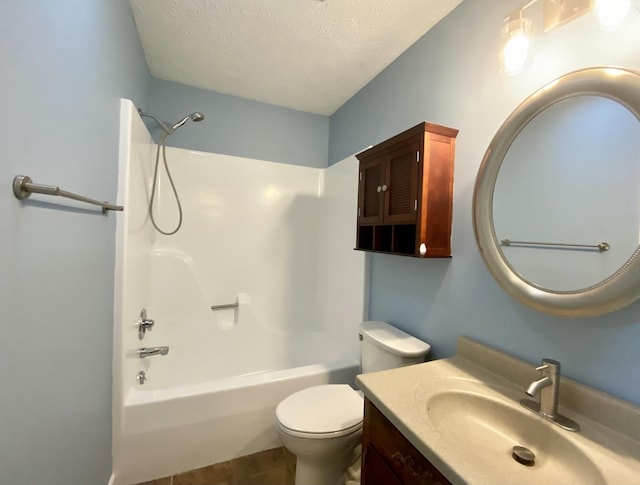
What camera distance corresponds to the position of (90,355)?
105 centimetres

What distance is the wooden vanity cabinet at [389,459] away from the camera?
725 millimetres

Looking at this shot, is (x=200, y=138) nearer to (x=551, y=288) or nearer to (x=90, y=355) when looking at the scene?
(x=90, y=355)

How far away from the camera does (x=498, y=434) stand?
0.89 m

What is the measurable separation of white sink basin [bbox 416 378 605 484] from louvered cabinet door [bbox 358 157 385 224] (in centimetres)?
87

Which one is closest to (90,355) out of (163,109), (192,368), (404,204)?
(192,368)

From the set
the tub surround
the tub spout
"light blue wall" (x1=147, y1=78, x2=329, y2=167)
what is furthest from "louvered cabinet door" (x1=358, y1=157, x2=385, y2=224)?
the tub spout

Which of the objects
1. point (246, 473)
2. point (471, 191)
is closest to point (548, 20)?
point (471, 191)

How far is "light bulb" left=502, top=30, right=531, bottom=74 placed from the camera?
101cm

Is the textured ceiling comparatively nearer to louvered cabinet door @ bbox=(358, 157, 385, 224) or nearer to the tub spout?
louvered cabinet door @ bbox=(358, 157, 385, 224)

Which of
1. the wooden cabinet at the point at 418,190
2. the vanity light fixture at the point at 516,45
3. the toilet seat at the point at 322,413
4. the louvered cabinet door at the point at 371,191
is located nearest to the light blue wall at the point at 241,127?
the louvered cabinet door at the point at 371,191

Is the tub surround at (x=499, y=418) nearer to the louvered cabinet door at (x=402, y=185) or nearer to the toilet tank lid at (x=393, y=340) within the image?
the toilet tank lid at (x=393, y=340)

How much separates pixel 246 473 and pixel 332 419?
0.70 m

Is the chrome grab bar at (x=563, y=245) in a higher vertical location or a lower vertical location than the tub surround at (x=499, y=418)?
higher

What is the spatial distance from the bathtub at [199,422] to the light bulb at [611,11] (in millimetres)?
1862
